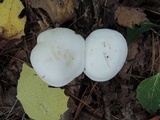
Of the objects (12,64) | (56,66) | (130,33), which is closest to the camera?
(56,66)

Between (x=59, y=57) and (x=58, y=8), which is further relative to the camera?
(x=58, y=8)

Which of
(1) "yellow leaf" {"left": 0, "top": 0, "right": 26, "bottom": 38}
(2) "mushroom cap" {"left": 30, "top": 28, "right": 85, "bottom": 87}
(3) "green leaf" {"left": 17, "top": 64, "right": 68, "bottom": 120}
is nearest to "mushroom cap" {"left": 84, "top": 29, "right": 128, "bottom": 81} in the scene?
(2) "mushroom cap" {"left": 30, "top": 28, "right": 85, "bottom": 87}

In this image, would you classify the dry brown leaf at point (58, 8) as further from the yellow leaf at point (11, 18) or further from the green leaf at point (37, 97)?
the green leaf at point (37, 97)

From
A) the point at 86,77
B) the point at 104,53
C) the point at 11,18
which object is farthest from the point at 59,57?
the point at 11,18

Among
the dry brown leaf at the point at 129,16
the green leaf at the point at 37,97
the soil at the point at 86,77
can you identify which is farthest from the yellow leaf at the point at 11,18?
the dry brown leaf at the point at 129,16

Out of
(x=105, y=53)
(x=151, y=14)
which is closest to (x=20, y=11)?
(x=105, y=53)

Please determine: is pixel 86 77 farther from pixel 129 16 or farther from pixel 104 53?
pixel 129 16

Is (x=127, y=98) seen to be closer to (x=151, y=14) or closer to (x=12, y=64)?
(x=151, y=14)
